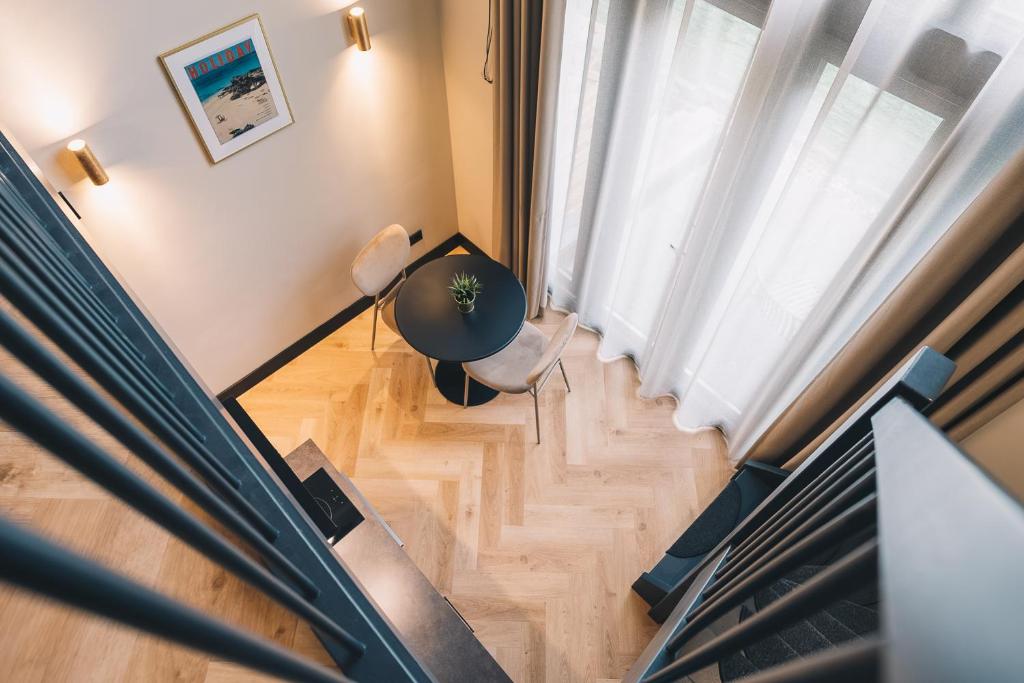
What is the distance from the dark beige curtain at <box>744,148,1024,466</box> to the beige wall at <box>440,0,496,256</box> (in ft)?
7.07

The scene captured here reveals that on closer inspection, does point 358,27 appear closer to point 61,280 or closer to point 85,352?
point 61,280

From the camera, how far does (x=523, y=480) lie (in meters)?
3.33

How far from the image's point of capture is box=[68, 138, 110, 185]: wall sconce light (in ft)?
7.52

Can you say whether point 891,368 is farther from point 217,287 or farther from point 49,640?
point 217,287

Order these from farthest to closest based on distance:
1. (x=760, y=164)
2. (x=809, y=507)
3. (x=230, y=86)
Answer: (x=230, y=86)
(x=760, y=164)
(x=809, y=507)

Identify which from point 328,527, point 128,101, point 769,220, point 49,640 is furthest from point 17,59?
point 769,220

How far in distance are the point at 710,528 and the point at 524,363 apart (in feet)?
4.01

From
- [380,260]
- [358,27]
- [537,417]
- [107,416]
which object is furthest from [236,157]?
[107,416]

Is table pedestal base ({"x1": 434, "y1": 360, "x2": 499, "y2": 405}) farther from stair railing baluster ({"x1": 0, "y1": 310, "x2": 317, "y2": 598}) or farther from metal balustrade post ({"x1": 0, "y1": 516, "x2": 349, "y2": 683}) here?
metal balustrade post ({"x1": 0, "y1": 516, "x2": 349, "y2": 683})

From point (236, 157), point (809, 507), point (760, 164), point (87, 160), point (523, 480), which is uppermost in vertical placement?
point (809, 507)

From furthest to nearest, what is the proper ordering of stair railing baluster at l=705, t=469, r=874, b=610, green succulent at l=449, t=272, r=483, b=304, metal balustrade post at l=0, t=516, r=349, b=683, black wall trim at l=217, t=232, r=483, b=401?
black wall trim at l=217, t=232, r=483, b=401 → green succulent at l=449, t=272, r=483, b=304 → stair railing baluster at l=705, t=469, r=874, b=610 → metal balustrade post at l=0, t=516, r=349, b=683

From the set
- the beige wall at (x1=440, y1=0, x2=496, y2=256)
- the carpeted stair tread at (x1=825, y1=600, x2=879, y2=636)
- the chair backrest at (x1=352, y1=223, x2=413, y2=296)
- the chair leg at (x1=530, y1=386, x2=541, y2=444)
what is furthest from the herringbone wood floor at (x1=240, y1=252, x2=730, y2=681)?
the carpeted stair tread at (x1=825, y1=600, x2=879, y2=636)

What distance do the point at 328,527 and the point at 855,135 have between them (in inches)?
80.8

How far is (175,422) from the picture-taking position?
920 mm
